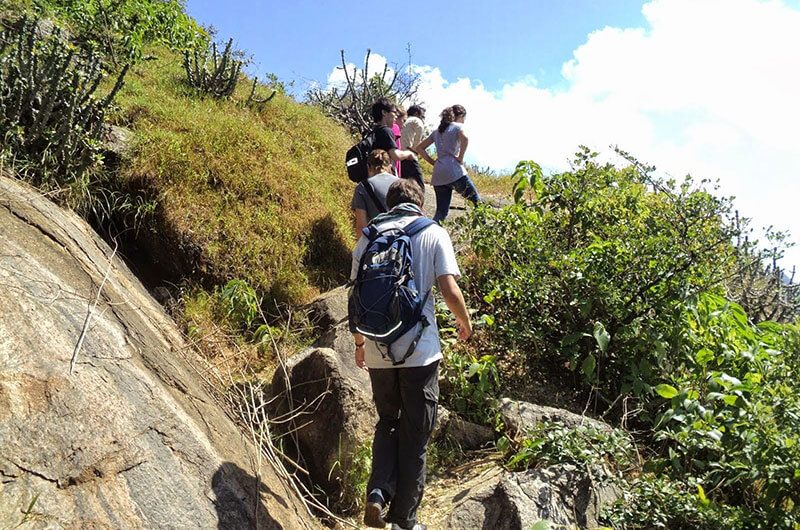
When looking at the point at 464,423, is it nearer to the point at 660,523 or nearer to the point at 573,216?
the point at 660,523

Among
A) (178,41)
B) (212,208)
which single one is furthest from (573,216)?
(178,41)

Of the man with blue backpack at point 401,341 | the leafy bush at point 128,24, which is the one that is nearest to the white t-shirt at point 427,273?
the man with blue backpack at point 401,341

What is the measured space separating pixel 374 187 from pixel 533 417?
7.31 ft

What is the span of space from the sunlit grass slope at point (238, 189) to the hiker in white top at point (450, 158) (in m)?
1.20

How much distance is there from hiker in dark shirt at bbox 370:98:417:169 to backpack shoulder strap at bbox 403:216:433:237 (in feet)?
8.07

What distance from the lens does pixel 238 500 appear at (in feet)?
10.3

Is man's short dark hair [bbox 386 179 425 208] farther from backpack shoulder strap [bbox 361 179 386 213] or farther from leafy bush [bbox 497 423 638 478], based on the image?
leafy bush [bbox 497 423 638 478]

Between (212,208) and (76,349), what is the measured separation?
3.32 m

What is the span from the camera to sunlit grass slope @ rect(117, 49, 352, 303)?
596 centimetres

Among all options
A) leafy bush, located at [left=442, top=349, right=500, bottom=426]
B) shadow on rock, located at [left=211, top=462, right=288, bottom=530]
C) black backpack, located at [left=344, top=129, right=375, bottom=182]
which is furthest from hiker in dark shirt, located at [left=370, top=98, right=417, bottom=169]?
shadow on rock, located at [left=211, top=462, right=288, bottom=530]

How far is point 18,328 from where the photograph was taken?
2.89 meters

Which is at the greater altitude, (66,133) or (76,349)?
(66,133)

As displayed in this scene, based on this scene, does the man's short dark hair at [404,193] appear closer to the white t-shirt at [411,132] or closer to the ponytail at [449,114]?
the ponytail at [449,114]

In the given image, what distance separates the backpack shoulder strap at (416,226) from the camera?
336 centimetres
